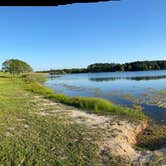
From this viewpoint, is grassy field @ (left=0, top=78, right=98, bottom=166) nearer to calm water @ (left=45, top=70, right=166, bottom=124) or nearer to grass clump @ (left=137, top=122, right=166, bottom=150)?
grass clump @ (left=137, top=122, right=166, bottom=150)

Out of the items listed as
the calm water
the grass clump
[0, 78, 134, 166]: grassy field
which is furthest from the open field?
the calm water

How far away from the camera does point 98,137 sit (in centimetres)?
980

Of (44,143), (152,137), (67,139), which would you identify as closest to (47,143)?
(44,143)

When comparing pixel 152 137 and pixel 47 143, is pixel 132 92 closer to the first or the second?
pixel 152 137

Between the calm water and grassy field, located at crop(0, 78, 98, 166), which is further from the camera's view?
the calm water

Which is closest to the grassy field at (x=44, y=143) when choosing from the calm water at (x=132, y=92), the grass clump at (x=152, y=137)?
the grass clump at (x=152, y=137)

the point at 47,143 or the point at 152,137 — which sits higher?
the point at 47,143

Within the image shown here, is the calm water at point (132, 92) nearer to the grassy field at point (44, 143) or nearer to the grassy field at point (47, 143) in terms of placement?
the grassy field at point (47, 143)

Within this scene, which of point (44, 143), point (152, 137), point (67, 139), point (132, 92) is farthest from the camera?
point (132, 92)

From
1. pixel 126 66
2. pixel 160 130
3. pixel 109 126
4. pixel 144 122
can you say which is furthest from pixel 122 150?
pixel 126 66

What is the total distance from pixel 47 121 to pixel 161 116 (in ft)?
25.6

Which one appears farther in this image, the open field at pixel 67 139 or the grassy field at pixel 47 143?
the open field at pixel 67 139

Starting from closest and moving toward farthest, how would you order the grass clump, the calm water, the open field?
the open field, the grass clump, the calm water

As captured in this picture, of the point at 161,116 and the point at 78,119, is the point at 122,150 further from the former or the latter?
the point at 161,116
